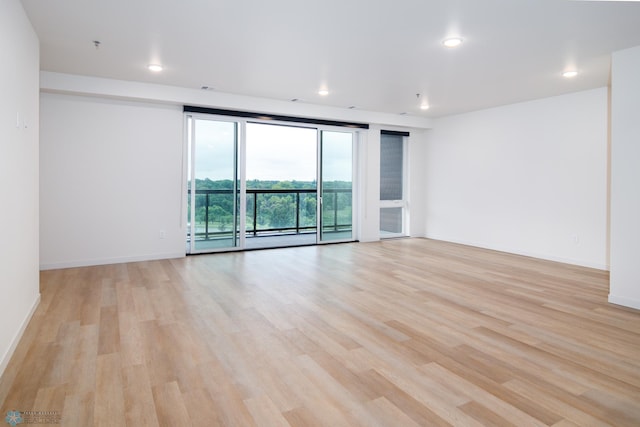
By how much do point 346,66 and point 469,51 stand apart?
1323 millimetres

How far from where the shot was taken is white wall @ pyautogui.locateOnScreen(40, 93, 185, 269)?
5.01 metres

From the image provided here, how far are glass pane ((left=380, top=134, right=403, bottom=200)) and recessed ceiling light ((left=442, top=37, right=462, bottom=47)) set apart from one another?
4.17 m

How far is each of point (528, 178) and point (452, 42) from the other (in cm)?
343

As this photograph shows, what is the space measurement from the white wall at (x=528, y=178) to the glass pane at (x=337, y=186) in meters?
1.88

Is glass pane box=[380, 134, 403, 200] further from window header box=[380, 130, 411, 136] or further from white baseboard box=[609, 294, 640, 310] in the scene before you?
white baseboard box=[609, 294, 640, 310]

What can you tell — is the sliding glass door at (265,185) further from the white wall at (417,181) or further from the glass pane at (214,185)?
the white wall at (417,181)

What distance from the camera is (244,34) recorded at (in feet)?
11.6

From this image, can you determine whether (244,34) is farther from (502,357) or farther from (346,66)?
(502,357)

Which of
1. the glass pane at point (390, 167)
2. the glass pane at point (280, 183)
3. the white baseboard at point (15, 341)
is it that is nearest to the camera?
the white baseboard at point (15, 341)

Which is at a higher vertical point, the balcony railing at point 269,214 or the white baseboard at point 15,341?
the balcony railing at point 269,214

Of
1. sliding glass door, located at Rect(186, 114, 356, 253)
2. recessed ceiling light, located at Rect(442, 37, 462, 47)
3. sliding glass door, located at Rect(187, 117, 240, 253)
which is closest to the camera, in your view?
recessed ceiling light, located at Rect(442, 37, 462, 47)

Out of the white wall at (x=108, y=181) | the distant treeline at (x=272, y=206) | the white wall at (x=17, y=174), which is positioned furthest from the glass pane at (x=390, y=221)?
the white wall at (x=17, y=174)
